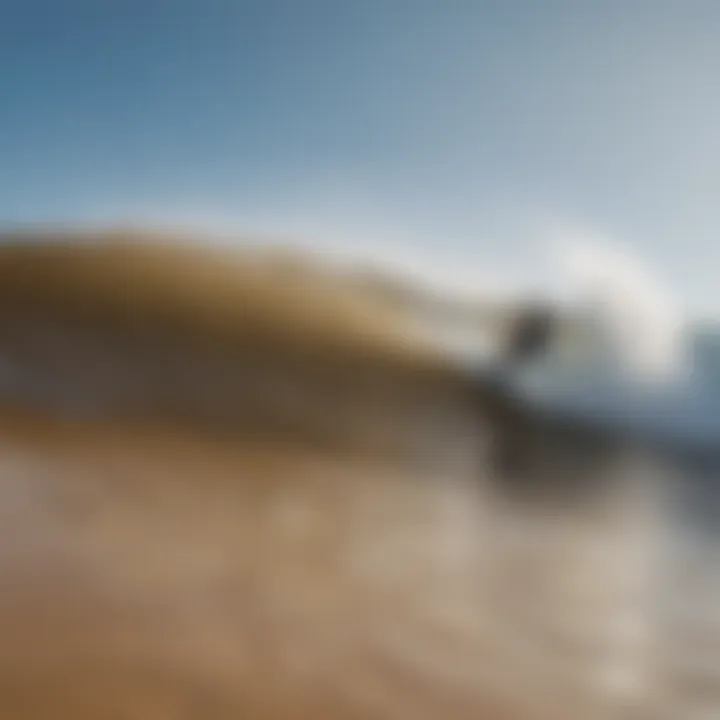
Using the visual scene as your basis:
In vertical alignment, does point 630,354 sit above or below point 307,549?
above

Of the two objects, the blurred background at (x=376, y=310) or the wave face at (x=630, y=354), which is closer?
the blurred background at (x=376, y=310)

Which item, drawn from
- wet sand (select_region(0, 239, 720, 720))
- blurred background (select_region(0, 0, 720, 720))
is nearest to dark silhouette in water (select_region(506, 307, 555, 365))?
blurred background (select_region(0, 0, 720, 720))

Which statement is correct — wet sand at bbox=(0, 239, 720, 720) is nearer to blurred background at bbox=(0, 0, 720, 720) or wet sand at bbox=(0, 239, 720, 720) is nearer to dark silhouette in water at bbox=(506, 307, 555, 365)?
blurred background at bbox=(0, 0, 720, 720)

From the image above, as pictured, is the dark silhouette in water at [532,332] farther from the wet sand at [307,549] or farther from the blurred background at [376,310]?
the wet sand at [307,549]

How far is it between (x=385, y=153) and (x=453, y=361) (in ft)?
1.16

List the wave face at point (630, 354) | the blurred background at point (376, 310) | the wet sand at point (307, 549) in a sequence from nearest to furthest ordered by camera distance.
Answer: the wet sand at point (307, 549) < the blurred background at point (376, 310) < the wave face at point (630, 354)

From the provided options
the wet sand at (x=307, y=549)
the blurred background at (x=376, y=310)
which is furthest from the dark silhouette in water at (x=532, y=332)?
the wet sand at (x=307, y=549)

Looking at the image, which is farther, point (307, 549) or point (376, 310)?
point (376, 310)

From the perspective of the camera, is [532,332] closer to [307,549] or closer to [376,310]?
[376,310]

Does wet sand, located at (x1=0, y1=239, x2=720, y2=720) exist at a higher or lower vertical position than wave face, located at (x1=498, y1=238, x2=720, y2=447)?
lower

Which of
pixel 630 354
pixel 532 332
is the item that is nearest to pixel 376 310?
pixel 532 332

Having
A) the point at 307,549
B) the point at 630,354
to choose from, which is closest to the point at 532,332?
the point at 630,354

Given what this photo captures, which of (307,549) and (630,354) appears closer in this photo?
(307,549)

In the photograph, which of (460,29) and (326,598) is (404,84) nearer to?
(460,29)
